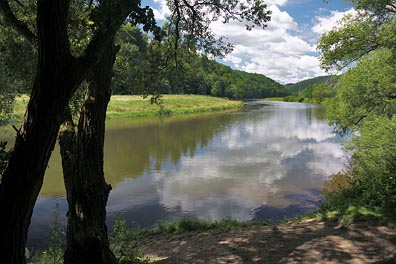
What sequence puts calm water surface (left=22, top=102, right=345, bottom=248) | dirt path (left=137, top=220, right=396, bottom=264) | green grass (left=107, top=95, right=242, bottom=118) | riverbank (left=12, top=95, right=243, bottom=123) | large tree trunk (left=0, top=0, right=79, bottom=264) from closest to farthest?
large tree trunk (left=0, top=0, right=79, bottom=264)
dirt path (left=137, top=220, right=396, bottom=264)
calm water surface (left=22, top=102, right=345, bottom=248)
riverbank (left=12, top=95, right=243, bottom=123)
green grass (left=107, top=95, right=242, bottom=118)

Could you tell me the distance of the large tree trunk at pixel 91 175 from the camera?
5312 mm

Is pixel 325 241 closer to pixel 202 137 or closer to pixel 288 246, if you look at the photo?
pixel 288 246

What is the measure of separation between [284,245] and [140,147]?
67.3ft

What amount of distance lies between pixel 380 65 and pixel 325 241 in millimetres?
10325

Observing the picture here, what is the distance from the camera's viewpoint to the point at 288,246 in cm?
681

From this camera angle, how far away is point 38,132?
3201mm

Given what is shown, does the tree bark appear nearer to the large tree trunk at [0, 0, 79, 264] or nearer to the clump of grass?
the large tree trunk at [0, 0, 79, 264]

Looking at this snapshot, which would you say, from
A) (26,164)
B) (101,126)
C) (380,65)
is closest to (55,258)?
(101,126)

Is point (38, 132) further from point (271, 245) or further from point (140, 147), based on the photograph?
point (140, 147)

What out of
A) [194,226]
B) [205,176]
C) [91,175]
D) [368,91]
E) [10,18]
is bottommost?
[205,176]

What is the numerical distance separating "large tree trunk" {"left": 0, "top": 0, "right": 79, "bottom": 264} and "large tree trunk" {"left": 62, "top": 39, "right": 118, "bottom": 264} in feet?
6.95

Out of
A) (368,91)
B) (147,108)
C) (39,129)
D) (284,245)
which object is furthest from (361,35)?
(147,108)

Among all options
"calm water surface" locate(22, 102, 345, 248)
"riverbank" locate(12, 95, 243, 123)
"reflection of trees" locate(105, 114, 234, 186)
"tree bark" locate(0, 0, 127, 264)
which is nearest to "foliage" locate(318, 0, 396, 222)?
"calm water surface" locate(22, 102, 345, 248)

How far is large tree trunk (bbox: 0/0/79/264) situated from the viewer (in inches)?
123
